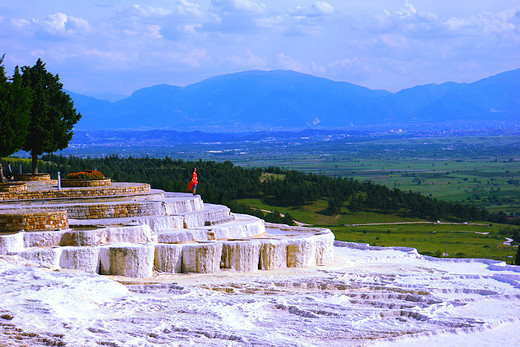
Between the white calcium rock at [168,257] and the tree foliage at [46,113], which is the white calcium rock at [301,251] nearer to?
the white calcium rock at [168,257]

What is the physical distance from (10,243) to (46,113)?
16.1 metres

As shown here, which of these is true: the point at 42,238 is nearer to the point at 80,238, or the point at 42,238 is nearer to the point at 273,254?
the point at 80,238

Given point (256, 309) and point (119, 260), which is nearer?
point (256, 309)

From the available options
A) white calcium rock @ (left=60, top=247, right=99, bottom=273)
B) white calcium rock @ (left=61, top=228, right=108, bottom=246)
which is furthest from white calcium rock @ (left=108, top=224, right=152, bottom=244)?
white calcium rock @ (left=60, top=247, right=99, bottom=273)

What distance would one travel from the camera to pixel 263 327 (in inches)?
807

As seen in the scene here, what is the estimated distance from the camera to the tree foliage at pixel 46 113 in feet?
130

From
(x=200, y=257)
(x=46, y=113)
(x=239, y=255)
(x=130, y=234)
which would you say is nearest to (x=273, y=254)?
(x=239, y=255)

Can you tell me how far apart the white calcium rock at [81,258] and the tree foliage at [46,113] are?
1539cm

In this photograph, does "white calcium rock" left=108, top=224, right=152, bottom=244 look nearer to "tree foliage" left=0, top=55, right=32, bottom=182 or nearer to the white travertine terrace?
the white travertine terrace

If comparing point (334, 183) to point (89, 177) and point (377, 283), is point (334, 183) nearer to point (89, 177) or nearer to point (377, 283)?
point (89, 177)

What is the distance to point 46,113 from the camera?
131 ft

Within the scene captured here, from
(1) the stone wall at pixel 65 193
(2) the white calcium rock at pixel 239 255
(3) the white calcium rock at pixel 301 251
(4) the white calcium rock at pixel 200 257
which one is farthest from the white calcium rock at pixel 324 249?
(1) the stone wall at pixel 65 193

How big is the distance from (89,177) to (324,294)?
15257 millimetres

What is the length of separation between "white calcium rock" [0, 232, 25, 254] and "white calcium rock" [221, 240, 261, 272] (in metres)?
7.30
